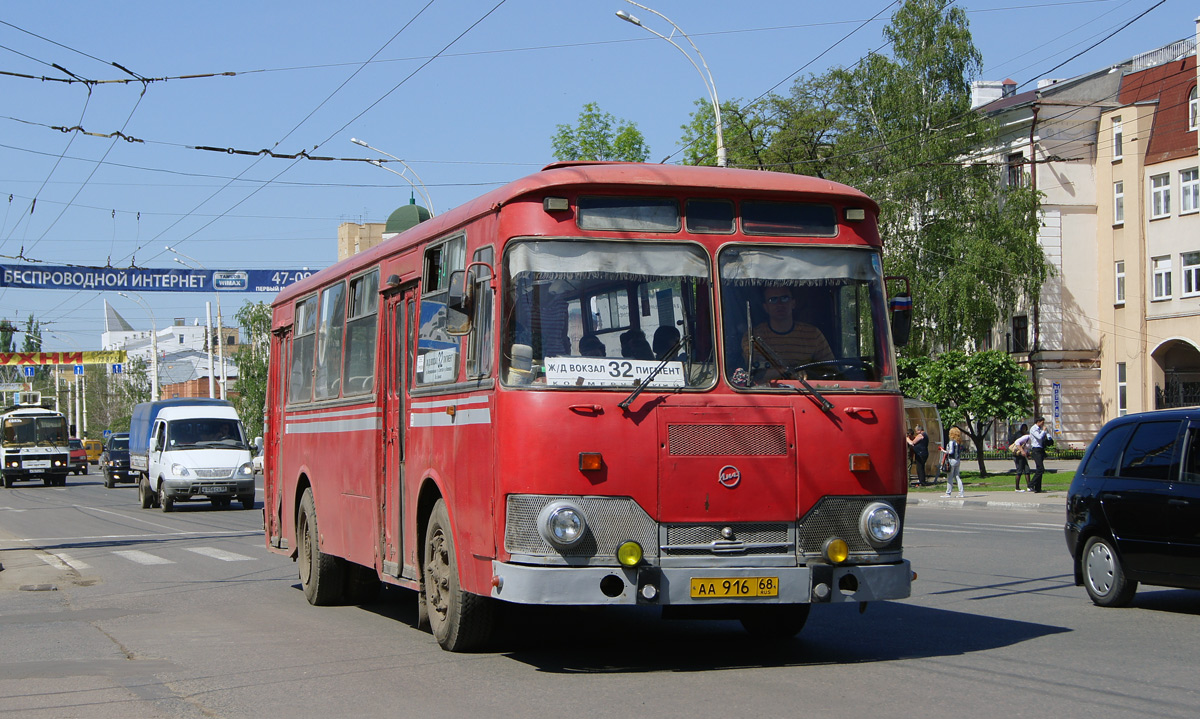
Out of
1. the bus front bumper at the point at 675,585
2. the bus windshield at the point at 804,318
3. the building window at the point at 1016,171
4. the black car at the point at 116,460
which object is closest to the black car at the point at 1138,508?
the bus windshield at the point at 804,318

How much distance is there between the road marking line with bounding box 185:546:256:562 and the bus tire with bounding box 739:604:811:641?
10586mm

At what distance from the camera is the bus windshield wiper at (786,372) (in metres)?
8.30

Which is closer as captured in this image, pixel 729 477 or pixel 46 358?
pixel 729 477

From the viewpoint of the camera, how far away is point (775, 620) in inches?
382

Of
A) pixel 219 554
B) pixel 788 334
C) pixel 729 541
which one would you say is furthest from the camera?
pixel 219 554

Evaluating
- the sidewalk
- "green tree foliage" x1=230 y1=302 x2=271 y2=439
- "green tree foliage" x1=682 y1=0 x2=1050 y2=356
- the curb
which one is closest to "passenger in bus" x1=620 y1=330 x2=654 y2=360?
the sidewalk

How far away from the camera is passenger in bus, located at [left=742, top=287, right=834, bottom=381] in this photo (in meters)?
8.39

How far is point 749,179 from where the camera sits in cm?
866

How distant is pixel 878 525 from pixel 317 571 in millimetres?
6438

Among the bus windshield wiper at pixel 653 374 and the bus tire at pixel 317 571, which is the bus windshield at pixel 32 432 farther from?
the bus windshield wiper at pixel 653 374

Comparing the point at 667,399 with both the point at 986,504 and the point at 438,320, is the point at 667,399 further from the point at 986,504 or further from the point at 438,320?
the point at 986,504

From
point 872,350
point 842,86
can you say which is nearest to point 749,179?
point 872,350

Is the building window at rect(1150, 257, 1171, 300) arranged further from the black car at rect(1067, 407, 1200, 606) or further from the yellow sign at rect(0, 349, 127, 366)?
the yellow sign at rect(0, 349, 127, 366)

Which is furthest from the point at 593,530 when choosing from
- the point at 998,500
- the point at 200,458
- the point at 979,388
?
the point at 979,388
